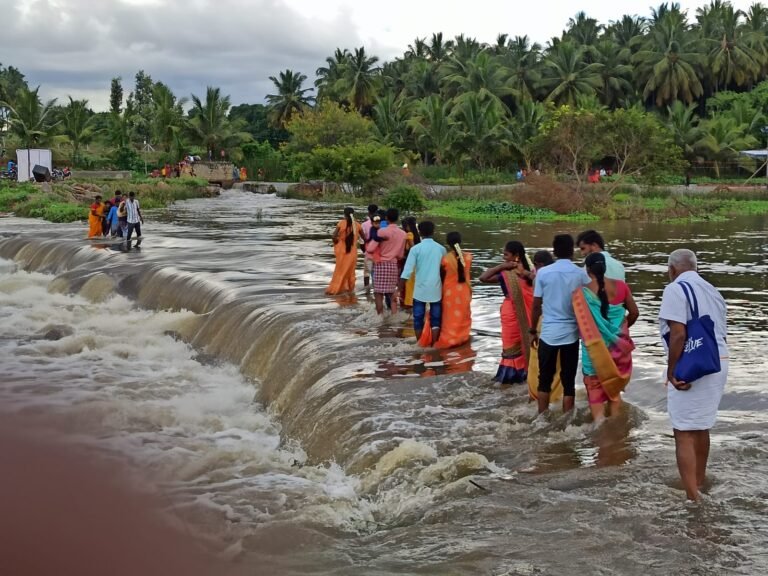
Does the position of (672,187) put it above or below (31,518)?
above

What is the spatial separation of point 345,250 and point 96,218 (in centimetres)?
1400

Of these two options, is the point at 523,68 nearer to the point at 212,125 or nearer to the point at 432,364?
the point at 212,125

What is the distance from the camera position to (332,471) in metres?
8.16

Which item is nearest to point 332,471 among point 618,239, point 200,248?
point 200,248

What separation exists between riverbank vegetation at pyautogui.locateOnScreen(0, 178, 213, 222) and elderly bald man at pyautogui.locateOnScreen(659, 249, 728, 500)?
32.9 meters

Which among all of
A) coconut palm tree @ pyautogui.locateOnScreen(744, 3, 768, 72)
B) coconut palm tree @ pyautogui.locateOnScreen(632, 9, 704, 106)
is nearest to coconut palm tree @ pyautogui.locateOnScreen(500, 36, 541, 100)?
coconut palm tree @ pyautogui.locateOnScreen(632, 9, 704, 106)

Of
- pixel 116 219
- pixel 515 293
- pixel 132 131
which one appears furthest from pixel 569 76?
pixel 515 293

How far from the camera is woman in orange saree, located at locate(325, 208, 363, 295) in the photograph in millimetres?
15055

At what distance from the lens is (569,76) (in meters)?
62.5

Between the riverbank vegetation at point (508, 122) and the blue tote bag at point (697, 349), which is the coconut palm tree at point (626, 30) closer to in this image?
the riverbank vegetation at point (508, 122)

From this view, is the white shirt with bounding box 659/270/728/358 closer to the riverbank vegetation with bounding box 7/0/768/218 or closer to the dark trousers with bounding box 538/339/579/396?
the dark trousers with bounding box 538/339/579/396

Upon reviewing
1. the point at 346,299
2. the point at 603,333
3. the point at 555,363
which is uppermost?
the point at 603,333

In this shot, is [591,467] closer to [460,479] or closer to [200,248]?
[460,479]

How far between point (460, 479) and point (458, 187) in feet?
140
